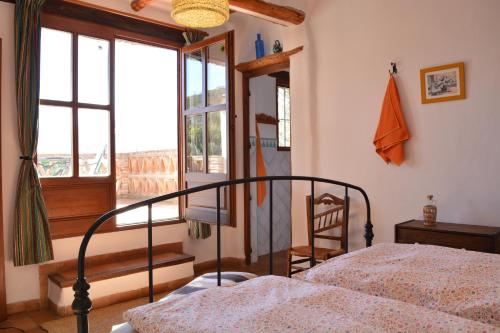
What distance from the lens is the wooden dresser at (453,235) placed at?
2.46 metres

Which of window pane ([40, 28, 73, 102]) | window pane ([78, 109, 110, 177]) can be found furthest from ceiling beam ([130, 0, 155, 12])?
window pane ([78, 109, 110, 177])

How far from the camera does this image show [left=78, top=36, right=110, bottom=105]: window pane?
3801mm

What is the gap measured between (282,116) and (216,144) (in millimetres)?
1706

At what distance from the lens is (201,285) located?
2.61 metres

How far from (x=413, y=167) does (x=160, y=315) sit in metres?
2.62

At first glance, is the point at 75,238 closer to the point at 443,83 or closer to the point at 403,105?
the point at 403,105

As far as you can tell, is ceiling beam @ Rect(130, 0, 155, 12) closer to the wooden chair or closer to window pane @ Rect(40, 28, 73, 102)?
window pane @ Rect(40, 28, 73, 102)

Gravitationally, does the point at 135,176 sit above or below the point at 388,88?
below

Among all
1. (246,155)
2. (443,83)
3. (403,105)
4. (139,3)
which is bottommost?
(246,155)

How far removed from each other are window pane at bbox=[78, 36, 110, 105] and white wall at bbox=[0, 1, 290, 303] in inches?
17.4

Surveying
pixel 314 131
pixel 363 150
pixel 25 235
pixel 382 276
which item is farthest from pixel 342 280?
pixel 25 235

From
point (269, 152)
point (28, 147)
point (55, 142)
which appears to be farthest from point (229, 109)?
point (28, 147)

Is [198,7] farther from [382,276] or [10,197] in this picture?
[10,197]

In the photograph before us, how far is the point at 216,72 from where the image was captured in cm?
413
